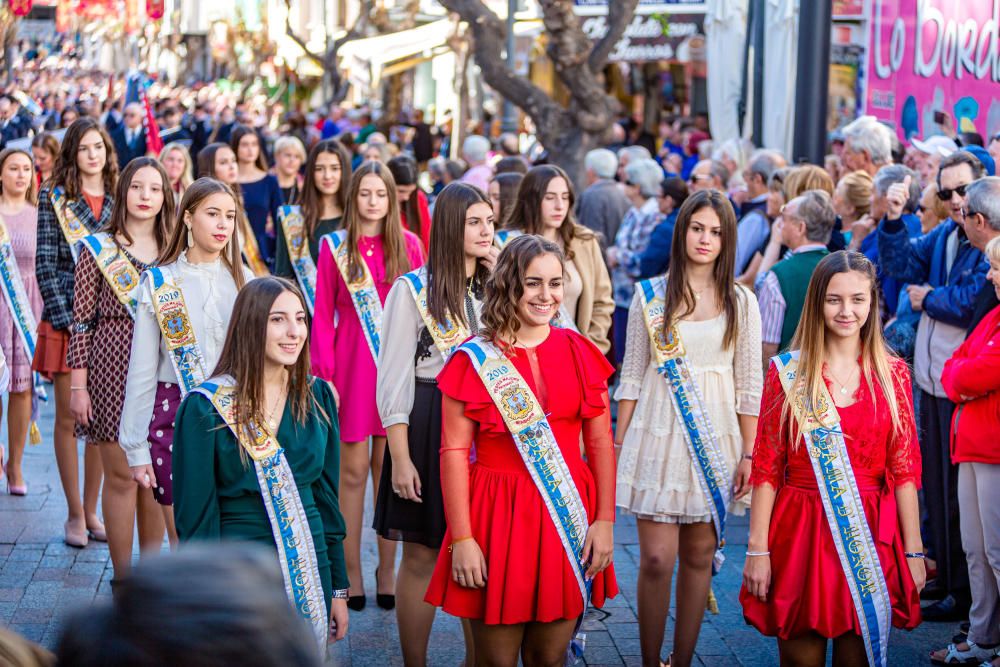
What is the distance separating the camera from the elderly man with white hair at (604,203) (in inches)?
412

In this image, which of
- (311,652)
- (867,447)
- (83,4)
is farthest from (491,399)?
(83,4)

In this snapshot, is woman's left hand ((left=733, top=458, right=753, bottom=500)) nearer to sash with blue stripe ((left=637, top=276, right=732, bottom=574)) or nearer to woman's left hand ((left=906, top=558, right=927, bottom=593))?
sash with blue stripe ((left=637, top=276, right=732, bottom=574))

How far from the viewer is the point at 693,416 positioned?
4.86 meters

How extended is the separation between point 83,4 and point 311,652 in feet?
204

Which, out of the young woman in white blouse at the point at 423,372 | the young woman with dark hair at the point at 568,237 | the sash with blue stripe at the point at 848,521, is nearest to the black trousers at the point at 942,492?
the young woman with dark hair at the point at 568,237

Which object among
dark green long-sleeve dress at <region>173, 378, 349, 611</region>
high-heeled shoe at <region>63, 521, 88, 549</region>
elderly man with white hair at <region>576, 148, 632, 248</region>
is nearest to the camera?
dark green long-sleeve dress at <region>173, 378, 349, 611</region>

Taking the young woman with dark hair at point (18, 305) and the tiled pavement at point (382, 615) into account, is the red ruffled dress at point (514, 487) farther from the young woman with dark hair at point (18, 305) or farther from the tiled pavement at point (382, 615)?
the young woman with dark hair at point (18, 305)

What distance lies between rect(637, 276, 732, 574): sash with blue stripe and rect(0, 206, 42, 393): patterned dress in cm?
388

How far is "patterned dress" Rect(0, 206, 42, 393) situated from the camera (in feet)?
24.1

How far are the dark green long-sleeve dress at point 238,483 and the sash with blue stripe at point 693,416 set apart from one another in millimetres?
1340

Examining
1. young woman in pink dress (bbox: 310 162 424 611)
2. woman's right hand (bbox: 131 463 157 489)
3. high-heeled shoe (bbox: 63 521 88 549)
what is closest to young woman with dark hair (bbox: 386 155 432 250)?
young woman in pink dress (bbox: 310 162 424 611)

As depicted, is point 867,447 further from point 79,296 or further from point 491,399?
point 79,296

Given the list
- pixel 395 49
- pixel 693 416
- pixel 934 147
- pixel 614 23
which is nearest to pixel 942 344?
pixel 693 416

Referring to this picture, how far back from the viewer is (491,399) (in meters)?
4.05
